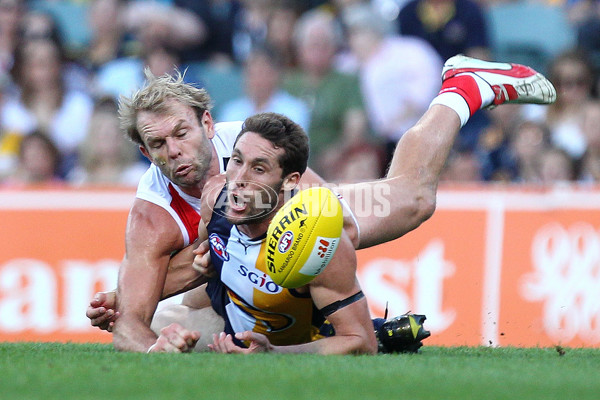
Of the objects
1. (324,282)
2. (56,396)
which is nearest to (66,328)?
(324,282)

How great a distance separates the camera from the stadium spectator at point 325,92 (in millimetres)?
9625

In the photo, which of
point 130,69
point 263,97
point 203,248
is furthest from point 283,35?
point 203,248

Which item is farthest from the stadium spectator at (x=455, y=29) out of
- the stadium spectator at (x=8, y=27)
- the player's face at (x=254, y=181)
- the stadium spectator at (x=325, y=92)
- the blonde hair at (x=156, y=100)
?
the player's face at (x=254, y=181)

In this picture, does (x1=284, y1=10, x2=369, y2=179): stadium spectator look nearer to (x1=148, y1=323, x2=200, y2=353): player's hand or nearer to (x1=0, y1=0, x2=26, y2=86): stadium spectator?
(x1=0, y1=0, x2=26, y2=86): stadium spectator

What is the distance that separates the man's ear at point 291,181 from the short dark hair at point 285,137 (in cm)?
2

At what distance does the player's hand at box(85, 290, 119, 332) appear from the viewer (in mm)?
5621

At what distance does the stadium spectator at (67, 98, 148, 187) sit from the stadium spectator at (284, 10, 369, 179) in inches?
71.4

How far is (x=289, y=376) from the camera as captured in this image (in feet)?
13.6

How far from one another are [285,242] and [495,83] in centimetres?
270

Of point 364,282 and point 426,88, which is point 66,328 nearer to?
point 364,282

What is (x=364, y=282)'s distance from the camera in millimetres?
8109

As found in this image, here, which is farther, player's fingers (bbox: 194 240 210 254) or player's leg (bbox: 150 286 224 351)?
player's leg (bbox: 150 286 224 351)

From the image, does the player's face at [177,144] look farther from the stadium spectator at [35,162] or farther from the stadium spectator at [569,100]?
the stadium spectator at [569,100]

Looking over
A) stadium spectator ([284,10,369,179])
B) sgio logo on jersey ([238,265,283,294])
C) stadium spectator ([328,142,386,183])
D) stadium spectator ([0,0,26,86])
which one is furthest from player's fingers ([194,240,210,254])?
stadium spectator ([0,0,26,86])
